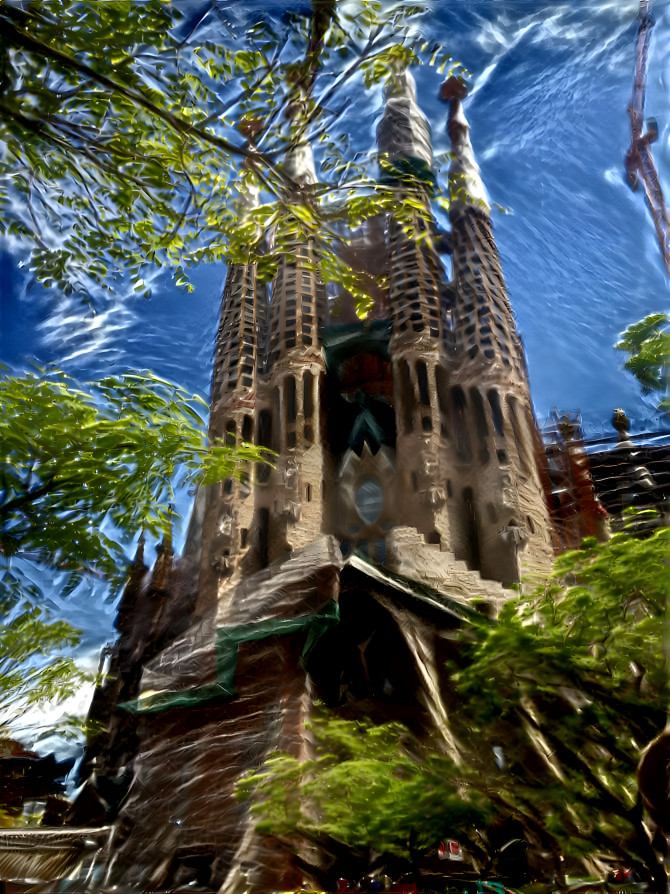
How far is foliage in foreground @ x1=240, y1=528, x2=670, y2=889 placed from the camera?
8.77 ft

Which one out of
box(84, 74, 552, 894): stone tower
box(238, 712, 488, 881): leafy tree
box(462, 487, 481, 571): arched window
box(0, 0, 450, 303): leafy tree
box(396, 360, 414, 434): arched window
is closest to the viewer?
box(238, 712, 488, 881): leafy tree

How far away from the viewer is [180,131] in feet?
10.6

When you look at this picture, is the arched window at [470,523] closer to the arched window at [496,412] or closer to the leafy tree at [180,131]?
the arched window at [496,412]

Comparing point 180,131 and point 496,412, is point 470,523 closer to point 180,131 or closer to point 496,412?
point 496,412

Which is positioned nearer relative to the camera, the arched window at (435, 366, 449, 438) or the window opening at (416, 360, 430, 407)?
the arched window at (435, 366, 449, 438)

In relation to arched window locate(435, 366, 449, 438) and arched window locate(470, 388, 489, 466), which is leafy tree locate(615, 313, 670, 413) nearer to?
arched window locate(470, 388, 489, 466)

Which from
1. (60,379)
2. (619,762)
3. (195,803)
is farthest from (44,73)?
(619,762)

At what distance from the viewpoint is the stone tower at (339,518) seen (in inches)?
120

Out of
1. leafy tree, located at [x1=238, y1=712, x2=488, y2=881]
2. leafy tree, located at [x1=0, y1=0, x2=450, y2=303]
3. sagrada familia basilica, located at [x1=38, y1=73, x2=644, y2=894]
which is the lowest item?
leafy tree, located at [x1=238, y1=712, x2=488, y2=881]

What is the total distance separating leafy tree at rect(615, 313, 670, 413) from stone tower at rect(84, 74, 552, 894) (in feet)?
1.80

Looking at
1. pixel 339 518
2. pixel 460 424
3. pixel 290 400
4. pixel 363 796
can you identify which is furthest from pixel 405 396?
pixel 363 796

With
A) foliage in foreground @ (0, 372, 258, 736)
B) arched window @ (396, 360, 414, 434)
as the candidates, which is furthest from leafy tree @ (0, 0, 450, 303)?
foliage in foreground @ (0, 372, 258, 736)

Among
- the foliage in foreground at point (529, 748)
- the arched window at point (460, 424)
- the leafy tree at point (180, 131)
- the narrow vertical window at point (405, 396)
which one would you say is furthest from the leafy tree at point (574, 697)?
the leafy tree at point (180, 131)

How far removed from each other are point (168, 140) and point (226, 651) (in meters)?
2.62
